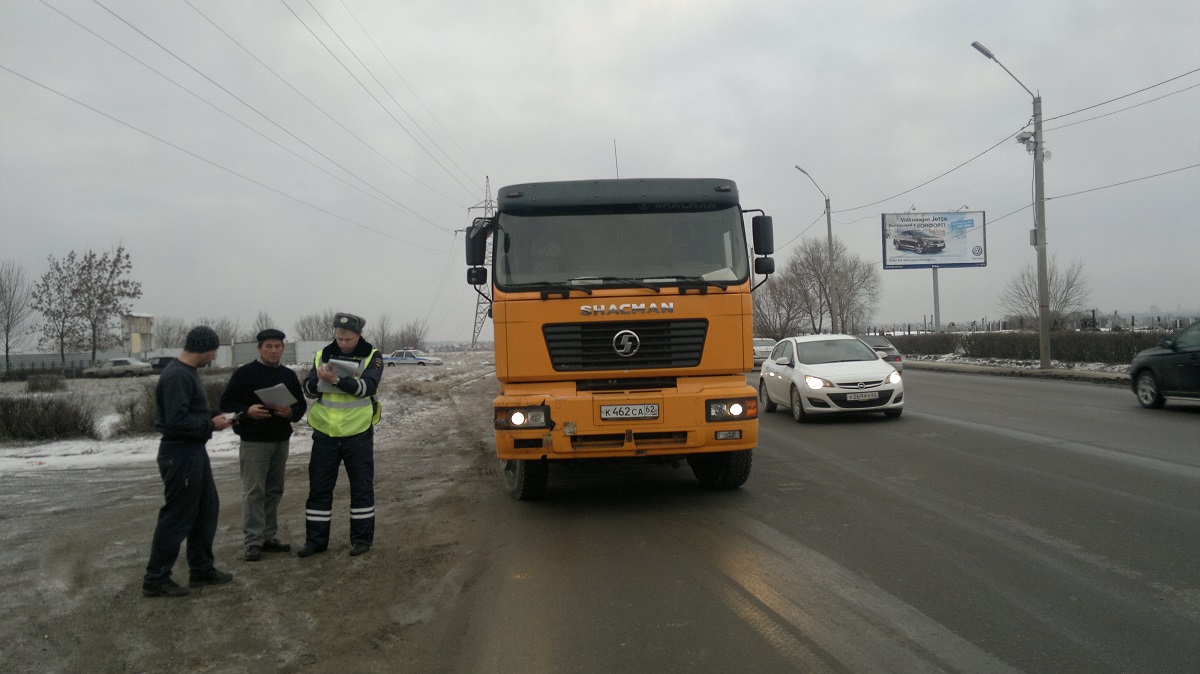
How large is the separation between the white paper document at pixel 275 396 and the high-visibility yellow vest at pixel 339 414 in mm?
209

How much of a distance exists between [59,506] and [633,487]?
20.5 feet

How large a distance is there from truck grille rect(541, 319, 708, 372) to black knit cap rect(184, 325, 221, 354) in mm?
2658

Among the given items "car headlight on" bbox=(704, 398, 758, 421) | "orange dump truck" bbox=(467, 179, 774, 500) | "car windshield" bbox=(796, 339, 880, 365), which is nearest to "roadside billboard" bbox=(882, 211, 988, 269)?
"car windshield" bbox=(796, 339, 880, 365)

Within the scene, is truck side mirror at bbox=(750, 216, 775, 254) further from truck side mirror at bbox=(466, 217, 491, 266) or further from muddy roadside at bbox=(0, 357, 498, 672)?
muddy roadside at bbox=(0, 357, 498, 672)

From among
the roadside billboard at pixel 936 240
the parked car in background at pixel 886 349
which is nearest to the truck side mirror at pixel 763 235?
the parked car in background at pixel 886 349

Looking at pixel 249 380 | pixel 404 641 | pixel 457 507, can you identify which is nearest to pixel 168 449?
pixel 249 380

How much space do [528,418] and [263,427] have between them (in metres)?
2.11

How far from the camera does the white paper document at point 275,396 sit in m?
5.71

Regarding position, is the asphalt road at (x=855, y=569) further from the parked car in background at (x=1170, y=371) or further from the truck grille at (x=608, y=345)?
the parked car in background at (x=1170, y=371)

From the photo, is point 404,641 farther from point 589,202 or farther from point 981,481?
point 981,481

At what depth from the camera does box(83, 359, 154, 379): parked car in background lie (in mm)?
48234

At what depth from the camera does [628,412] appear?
6.78 m

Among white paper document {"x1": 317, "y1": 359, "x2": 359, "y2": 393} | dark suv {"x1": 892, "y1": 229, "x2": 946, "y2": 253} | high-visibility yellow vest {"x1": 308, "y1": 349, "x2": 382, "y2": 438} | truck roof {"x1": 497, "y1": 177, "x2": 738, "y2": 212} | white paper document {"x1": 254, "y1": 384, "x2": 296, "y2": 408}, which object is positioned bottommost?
high-visibility yellow vest {"x1": 308, "y1": 349, "x2": 382, "y2": 438}

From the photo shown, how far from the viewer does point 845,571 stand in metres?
4.98
